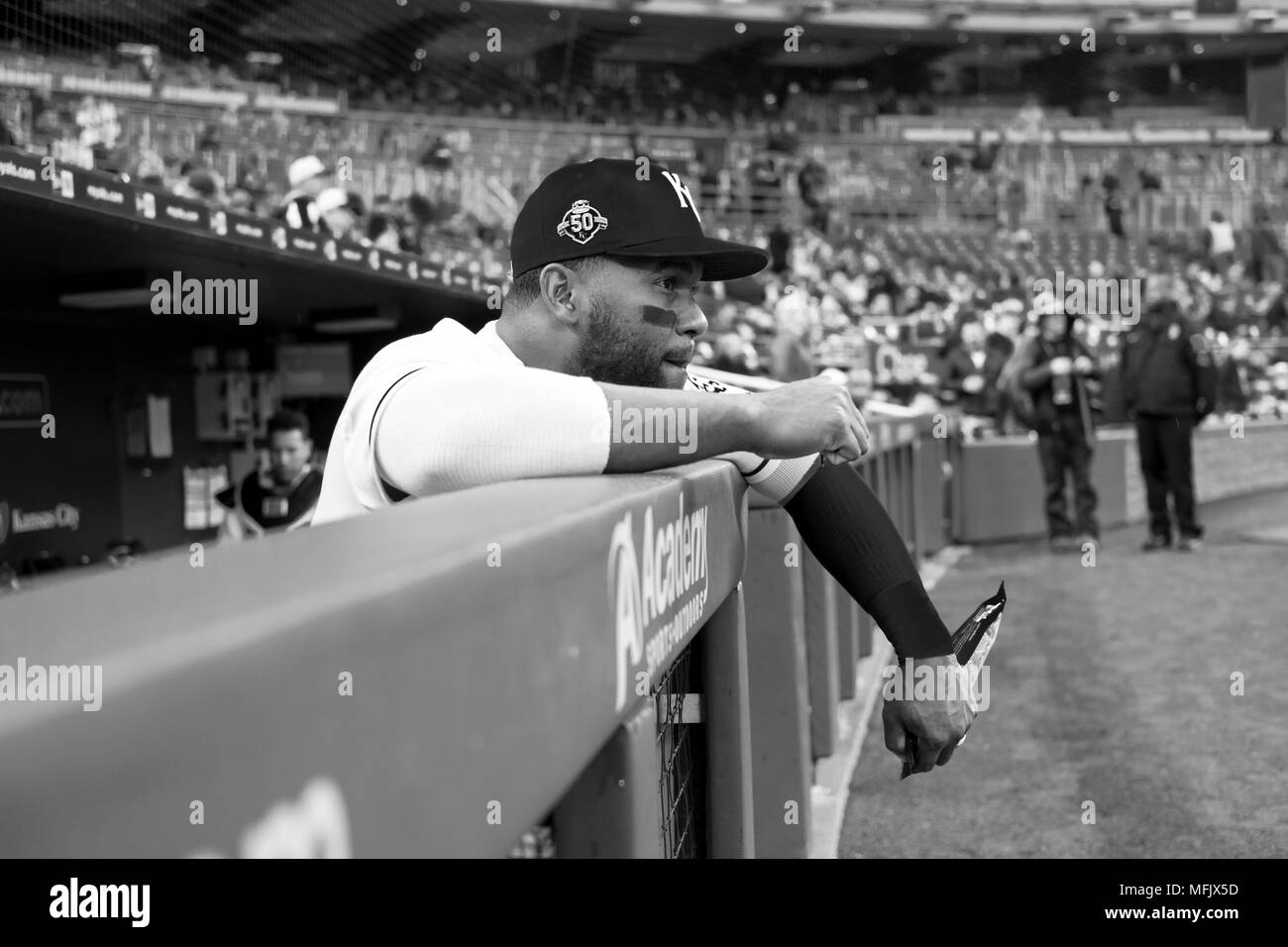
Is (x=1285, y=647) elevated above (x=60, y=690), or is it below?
below

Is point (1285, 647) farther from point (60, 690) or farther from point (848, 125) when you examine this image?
point (848, 125)

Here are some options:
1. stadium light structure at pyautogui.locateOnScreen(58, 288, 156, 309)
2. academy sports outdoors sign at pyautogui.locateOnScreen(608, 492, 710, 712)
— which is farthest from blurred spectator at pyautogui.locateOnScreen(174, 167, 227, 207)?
academy sports outdoors sign at pyautogui.locateOnScreen(608, 492, 710, 712)

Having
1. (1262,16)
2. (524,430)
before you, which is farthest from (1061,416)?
(1262,16)

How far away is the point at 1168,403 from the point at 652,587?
9015mm

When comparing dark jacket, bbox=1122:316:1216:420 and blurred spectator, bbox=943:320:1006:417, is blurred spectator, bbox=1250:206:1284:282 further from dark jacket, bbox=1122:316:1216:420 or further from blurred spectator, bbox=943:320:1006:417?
dark jacket, bbox=1122:316:1216:420

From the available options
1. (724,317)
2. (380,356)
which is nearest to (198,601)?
(380,356)

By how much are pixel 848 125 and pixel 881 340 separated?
56.7ft

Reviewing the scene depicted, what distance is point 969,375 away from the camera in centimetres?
1391

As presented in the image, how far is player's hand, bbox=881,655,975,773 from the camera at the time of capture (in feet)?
5.60

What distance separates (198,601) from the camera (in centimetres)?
47

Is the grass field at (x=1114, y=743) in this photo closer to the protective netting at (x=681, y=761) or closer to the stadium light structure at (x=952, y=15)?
the protective netting at (x=681, y=761)

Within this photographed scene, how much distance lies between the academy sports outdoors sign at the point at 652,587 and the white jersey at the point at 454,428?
0.13 metres

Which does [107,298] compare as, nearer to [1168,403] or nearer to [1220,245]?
[1168,403]

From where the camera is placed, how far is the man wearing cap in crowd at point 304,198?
6.99 m
